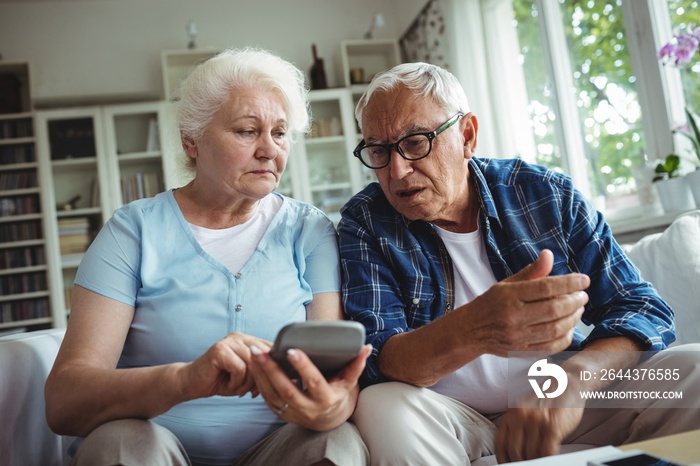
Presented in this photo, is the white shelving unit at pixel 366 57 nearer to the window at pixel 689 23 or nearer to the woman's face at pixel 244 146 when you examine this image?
the window at pixel 689 23

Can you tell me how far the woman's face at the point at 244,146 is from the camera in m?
1.47

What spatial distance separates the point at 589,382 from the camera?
3.84ft

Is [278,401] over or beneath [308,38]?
beneath

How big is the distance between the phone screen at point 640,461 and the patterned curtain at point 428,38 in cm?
373

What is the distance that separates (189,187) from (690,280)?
132 cm

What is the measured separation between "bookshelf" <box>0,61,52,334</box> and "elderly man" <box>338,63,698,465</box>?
144 inches

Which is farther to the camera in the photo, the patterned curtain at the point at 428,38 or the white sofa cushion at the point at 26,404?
the patterned curtain at the point at 428,38

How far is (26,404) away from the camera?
4.37 ft

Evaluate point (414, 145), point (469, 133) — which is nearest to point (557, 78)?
point (469, 133)

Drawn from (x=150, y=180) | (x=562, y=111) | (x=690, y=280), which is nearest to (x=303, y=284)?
(x=690, y=280)

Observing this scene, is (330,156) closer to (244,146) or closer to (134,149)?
(134,149)

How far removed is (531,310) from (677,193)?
186 cm

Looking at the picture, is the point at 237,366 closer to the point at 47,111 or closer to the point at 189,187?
the point at 189,187

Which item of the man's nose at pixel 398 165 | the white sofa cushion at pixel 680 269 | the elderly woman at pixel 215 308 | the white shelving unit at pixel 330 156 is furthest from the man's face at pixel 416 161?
the white shelving unit at pixel 330 156
